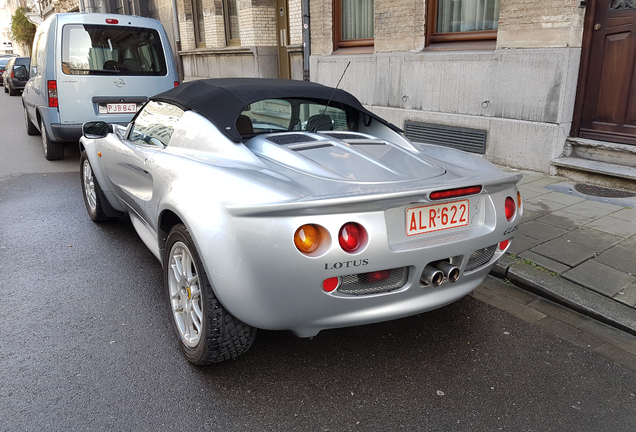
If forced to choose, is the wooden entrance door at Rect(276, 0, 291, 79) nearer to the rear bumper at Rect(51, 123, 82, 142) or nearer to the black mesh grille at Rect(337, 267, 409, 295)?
the rear bumper at Rect(51, 123, 82, 142)

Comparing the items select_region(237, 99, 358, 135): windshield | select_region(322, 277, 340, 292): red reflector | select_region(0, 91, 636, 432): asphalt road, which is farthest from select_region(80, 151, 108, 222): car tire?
select_region(322, 277, 340, 292): red reflector

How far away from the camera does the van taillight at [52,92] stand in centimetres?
739

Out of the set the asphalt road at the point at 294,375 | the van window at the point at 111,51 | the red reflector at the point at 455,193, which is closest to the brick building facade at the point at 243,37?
the van window at the point at 111,51

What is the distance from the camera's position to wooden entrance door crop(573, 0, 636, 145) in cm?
598

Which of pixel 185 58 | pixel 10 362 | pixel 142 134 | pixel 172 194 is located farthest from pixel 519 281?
pixel 185 58

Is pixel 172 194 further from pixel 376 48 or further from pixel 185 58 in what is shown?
pixel 185 58

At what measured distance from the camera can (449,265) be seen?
104 inches

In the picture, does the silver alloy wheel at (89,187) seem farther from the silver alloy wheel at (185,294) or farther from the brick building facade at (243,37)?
the brick building facade at (243,37)

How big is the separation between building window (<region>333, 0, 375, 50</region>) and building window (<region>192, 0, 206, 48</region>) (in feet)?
26.9

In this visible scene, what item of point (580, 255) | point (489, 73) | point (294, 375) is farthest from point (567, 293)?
point (489, 73)

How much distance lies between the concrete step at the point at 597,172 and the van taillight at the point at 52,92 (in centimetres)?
677

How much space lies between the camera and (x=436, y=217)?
8.36 feet

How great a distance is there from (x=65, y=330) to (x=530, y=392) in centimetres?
267

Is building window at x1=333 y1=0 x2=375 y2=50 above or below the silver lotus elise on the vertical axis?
above
